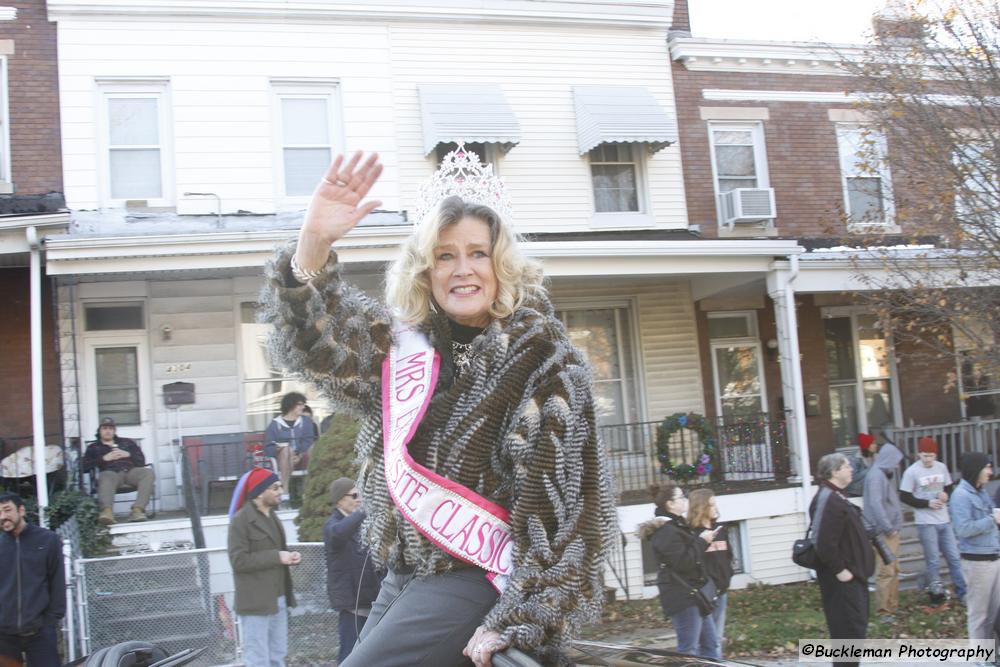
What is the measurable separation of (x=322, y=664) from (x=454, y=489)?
20.7 feet

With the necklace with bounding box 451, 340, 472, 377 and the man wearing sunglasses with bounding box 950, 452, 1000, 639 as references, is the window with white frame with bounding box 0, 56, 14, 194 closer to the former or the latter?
the necklace with bounding box 451, 340, 472, 377

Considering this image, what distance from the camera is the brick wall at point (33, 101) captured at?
11.6 m

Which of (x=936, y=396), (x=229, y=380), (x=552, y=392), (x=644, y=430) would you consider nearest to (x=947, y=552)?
(x=644, y=430)

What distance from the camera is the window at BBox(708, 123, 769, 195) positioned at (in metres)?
14.6

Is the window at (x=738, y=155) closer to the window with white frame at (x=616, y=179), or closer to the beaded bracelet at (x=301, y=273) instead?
the window with white frame at (x=616, y=179)

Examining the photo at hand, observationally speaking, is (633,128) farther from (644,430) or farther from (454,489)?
(454,489)

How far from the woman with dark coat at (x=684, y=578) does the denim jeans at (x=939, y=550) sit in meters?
4.10

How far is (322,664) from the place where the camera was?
7984mm

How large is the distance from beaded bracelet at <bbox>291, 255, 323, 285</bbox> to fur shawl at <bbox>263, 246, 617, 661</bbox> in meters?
0.02

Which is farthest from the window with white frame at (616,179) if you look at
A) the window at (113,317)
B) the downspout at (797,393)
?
the window at (113,317)

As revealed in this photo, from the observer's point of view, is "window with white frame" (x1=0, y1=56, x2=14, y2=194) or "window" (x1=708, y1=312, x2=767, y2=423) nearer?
"window with white frame" (x1=0, y1=56, x2=14, y2=194)

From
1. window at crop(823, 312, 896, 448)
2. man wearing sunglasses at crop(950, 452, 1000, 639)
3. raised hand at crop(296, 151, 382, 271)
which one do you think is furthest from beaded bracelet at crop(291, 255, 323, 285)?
window at crop(823, 312, 896, 448)

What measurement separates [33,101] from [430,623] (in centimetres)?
1156

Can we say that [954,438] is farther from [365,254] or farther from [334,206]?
[334,206]
